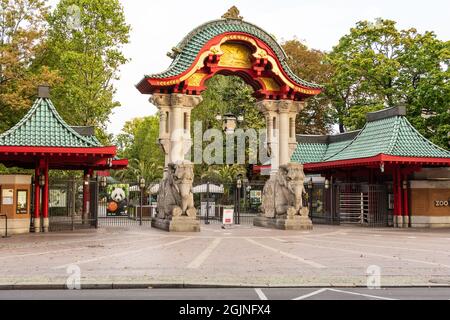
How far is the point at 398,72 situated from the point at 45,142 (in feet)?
89.4

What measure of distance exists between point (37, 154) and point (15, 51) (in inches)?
579

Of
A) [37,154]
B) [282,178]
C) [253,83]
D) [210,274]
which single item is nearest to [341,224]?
[282,178]

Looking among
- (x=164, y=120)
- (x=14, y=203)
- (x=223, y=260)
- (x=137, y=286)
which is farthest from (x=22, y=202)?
(x=137, y=286)

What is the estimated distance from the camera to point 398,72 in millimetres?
40281

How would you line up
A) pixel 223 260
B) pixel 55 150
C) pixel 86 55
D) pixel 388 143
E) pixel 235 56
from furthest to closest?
pixel 86 55
pixel 388 143
pixel 235 56
pixel 55 150
pixel 223 260

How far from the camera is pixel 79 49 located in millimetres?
40125

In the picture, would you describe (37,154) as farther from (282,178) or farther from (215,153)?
(215,153)

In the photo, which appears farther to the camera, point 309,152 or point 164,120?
point 309,152

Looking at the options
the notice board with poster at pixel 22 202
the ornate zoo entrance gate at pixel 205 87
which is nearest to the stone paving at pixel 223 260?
the notice board with poster at pixel 22 202

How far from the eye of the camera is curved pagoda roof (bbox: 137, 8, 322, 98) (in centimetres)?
2731

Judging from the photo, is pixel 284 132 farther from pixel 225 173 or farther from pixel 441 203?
pixel 225 173

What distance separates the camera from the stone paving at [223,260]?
37.8ft

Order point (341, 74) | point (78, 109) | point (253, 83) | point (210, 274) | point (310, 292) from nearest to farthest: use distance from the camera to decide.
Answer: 1. point (310, 292)
2. point (210, 274)
3. point (253, 83)
4. point (78, 109)
5. point (341, 74)

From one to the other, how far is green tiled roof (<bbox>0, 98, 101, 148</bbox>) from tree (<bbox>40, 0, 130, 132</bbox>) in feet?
39.4
